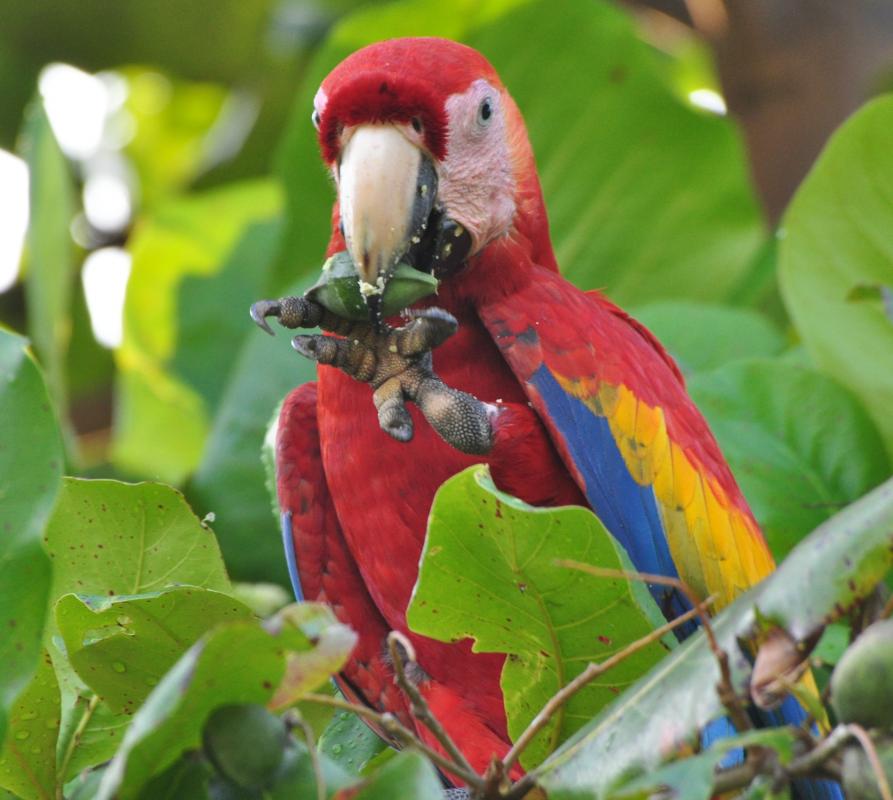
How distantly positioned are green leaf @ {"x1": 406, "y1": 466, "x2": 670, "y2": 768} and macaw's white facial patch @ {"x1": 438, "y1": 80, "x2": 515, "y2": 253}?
54cm

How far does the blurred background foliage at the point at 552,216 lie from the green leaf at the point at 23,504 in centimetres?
74

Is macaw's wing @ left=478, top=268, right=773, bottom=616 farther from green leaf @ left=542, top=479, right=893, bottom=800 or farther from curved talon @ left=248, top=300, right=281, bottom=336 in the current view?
green leaf @ left=542, top=479, right=893, bottom=800

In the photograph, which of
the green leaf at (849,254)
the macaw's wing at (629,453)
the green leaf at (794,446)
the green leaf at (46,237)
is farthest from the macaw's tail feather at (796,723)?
the green leaf at (46,237)

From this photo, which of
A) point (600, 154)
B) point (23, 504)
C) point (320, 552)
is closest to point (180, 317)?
point (600, 154)

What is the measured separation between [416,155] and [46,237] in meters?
0.84

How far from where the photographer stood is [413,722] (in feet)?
5.44

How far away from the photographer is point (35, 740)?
1.08 m

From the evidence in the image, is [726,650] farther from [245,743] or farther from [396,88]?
[396,88]

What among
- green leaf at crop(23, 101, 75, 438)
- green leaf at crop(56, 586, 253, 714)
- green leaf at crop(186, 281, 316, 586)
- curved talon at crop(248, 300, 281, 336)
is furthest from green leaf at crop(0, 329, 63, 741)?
green leaf at crop(23, 101, 75, 438)

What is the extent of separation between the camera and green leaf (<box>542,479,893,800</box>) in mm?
861

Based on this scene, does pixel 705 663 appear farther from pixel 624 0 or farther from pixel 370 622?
pixel 624 0

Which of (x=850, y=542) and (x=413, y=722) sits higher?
(x=850, y=542)

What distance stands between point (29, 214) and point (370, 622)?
0.85 meters

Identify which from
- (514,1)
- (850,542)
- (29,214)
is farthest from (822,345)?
(29,214)
